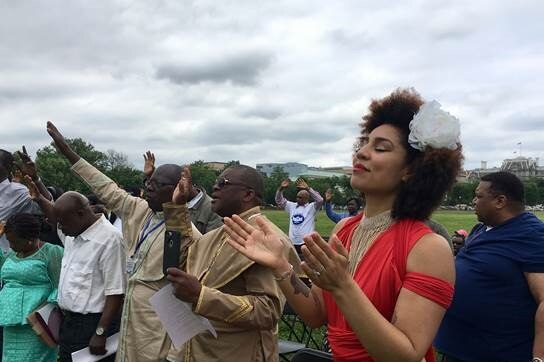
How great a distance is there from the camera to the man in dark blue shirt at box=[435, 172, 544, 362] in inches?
123

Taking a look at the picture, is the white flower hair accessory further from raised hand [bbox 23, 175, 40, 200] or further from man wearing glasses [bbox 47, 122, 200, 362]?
raised hand [bbox 23, 175, 40, 200]

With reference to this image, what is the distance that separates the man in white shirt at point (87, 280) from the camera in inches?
149

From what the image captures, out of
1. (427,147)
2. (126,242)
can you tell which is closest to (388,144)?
(427,147)

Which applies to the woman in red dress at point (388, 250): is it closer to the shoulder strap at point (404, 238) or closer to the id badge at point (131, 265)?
the shoulder strap at point (404, 238)

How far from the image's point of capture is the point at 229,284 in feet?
9.12

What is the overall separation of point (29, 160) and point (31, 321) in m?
1.70

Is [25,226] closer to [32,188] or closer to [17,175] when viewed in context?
[32,188]

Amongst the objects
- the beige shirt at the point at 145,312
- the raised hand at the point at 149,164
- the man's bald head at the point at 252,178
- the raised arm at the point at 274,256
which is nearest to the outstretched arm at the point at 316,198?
the raised hand at the point at 149,164

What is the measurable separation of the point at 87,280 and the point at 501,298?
291cm

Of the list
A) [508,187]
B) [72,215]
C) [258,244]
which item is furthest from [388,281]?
[72,215]

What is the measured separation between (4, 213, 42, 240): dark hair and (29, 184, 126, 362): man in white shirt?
1.64 feet

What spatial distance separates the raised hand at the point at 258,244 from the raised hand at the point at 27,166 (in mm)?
3655

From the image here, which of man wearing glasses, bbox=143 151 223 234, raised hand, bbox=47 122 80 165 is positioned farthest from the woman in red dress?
man wearing glasses, bbox=143 151 223 234

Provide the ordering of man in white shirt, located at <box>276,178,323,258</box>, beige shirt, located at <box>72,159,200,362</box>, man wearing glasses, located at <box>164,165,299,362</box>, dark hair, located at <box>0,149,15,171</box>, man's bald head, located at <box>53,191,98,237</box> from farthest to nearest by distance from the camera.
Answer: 1. man in white shirt, located at <box>276,178,323,258</box>
2. dark hair, located at <box>0,149,15,171</box>
3. man's bald head, located at <box>53,191,98,237</box>
4. beige shirt, located at <box>72,159,200,362</box>
5. man wearing glasses, located at <box>164,165,299,362</box>
